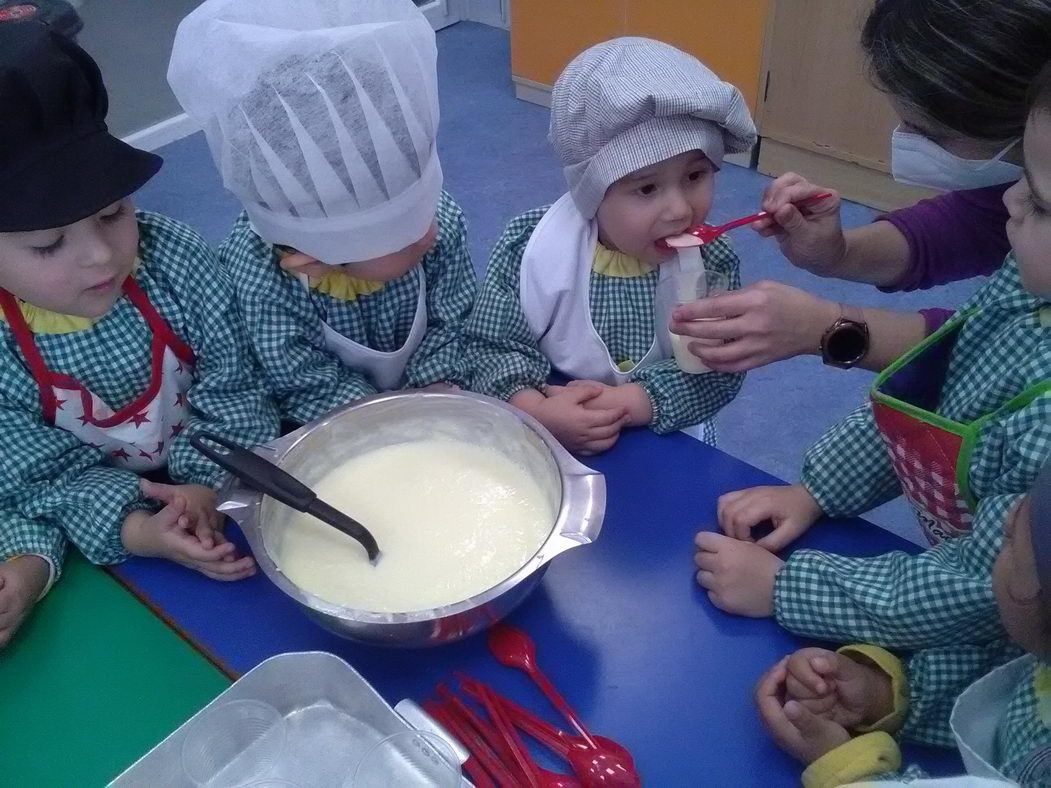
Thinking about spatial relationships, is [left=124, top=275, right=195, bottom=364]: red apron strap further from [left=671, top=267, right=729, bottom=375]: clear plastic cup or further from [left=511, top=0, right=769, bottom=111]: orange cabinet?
[left=511, top=0, right=769, bottom=111]: orange cabinet

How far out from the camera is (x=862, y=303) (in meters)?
2.30

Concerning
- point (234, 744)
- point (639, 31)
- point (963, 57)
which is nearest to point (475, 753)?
point (234, 744)

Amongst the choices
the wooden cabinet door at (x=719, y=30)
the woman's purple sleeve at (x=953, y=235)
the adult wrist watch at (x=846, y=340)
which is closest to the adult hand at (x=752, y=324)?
the adult wrist watch at (x=846, y=340)

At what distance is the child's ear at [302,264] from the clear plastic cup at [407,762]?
20.5 inches

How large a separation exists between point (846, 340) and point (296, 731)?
0.75m

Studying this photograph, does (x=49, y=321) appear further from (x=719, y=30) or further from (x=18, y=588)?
(x=719, y=30)

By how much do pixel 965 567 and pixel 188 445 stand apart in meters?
0.80

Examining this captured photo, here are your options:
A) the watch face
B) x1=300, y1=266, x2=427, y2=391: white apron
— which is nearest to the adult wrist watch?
the watch face

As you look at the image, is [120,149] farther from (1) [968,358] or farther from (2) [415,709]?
(1) [968,358]

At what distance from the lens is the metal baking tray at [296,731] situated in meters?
0.66

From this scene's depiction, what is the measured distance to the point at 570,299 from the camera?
1.13 m

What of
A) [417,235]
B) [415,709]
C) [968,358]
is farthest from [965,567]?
[417,235]

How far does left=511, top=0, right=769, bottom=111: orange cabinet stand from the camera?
262cm

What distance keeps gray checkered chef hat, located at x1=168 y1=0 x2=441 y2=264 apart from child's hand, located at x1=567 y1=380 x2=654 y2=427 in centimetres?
32
